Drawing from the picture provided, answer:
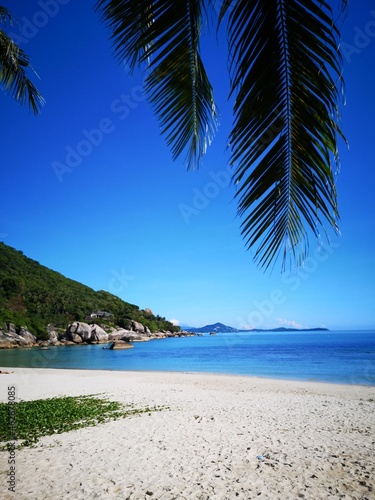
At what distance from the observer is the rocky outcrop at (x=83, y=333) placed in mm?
72000

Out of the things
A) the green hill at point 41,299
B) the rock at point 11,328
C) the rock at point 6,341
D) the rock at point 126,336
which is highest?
the green hill at point 41,299

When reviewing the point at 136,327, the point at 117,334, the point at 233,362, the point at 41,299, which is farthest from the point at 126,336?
the point at 233,362

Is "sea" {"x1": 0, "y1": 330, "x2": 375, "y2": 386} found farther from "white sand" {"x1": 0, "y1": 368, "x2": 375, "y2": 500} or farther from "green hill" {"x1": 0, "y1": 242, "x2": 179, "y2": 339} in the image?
"green hill" {"x1": 0, "y1": 242, "x2": 179, "y2": 339}

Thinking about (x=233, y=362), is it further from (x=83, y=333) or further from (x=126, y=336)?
(x=126, y=336)

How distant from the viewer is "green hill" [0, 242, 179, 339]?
6825 centimetres

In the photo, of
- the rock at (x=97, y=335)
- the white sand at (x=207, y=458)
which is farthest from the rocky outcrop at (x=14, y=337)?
the white sand at (x=207, y=458)

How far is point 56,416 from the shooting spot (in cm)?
882

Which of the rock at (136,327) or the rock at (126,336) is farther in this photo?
the rock at (136,327)

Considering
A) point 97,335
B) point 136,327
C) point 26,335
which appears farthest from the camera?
point 136,327

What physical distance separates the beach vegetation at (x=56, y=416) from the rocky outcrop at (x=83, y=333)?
65.8 meters

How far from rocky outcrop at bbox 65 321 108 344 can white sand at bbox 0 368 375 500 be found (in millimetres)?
69129

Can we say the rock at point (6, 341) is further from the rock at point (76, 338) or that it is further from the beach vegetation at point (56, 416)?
the beach vegetation at point (56, 416)

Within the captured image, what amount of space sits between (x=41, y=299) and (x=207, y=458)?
3204 inches

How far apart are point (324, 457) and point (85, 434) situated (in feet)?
17.4
